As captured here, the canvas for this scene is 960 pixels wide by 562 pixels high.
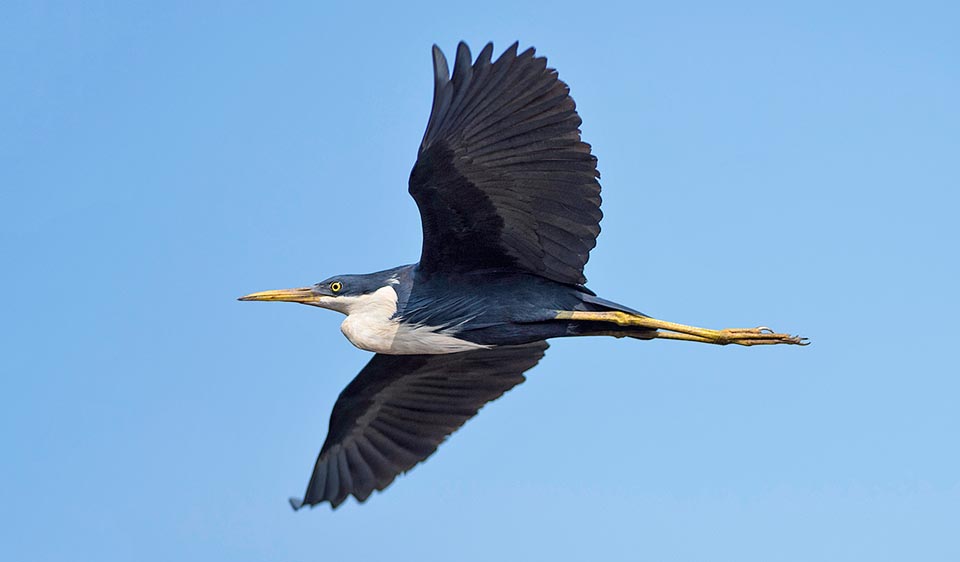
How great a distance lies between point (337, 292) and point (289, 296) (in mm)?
492

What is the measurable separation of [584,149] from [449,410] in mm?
2680

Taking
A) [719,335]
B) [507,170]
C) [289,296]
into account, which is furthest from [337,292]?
[719,335]

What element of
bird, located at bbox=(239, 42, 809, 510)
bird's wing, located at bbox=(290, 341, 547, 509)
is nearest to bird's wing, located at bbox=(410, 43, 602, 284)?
bird, located at bbox=(239, 42, 809, 510)

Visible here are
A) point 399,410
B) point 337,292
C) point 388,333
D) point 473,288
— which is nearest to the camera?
point 473,288

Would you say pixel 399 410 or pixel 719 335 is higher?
pixel 719 335

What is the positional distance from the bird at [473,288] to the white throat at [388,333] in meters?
0.01

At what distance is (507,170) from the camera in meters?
8.41

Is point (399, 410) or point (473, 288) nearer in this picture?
point (473, 288)

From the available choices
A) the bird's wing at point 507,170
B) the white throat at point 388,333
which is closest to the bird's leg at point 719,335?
the bird's wing at point 507,170

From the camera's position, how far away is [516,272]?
8.98 metres

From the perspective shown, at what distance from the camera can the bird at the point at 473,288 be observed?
8250 millimetres

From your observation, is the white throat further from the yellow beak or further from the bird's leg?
the bird's leg

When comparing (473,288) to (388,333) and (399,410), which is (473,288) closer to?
(388,333)

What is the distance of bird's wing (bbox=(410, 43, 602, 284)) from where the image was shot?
820 cm
